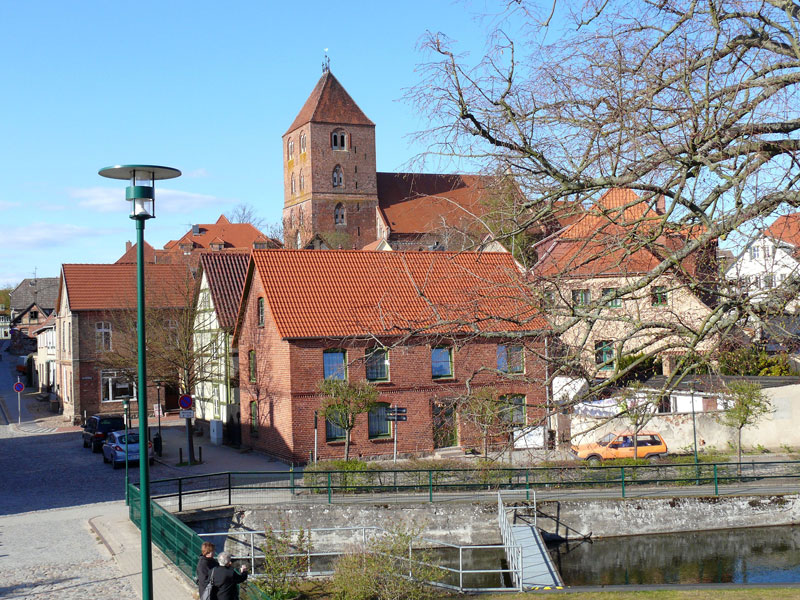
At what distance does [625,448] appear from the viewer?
29.4 meters

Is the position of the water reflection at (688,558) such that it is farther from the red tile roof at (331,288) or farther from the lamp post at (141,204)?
the lamp post at (141,204)

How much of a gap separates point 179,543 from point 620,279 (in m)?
10.6

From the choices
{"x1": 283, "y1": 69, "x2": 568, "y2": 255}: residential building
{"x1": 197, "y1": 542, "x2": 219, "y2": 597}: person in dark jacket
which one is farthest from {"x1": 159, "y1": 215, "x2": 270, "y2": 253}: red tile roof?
{"x1": 197, "y1": 542, "x2": 219, "y2": 597}: person in dark jacket

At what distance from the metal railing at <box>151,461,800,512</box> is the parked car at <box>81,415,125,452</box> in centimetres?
1105

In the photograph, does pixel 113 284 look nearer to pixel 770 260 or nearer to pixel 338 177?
pixel 770 260

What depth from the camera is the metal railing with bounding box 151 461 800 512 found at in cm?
2195

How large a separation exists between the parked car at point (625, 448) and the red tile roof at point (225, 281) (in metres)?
15.6

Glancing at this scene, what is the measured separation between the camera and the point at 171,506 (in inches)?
826

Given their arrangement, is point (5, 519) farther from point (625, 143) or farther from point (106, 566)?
point (625, 143)

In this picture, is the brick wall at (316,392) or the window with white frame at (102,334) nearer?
the brick wall at (316,392)

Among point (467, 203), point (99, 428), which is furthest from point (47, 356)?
point (467, 203)

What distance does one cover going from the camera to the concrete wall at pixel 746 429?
31250 millimetres

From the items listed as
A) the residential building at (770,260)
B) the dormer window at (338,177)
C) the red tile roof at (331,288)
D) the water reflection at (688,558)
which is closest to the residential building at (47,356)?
the red tile roof at (331,288)

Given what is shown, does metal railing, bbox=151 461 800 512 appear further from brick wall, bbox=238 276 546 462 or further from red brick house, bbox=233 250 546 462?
brick wall, bbox=238 276 546 462
